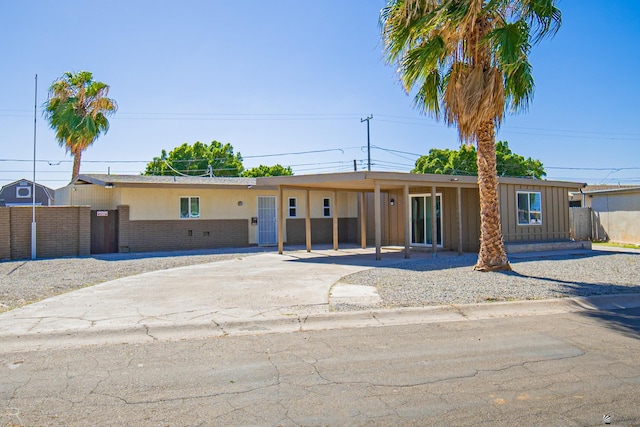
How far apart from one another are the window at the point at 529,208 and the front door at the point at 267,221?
10.6 meters

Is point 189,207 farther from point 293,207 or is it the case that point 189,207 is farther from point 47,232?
point 47,232

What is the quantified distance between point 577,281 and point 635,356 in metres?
5.77

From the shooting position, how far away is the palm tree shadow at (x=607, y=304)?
726 cm

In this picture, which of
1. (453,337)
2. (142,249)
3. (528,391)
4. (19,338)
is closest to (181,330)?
(19,338)

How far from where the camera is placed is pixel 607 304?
898 centimetres

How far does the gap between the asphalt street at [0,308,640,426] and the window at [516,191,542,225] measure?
1295 centimetres

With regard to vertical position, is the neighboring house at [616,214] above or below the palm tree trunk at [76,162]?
Answer: below

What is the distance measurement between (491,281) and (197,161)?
40816 millimetres

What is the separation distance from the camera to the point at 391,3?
40.4 feet

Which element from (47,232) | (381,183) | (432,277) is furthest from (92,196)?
(432,277)

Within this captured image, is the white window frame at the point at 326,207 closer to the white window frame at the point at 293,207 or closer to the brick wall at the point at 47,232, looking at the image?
the white window frame at the point at 293,207

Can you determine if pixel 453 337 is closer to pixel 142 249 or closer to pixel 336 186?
pixel 336 186

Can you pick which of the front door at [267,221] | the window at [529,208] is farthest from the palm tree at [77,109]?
the window at [529,208]

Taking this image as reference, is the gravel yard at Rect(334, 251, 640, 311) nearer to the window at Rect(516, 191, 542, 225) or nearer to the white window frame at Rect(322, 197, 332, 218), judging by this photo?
the window at Rect(516, 191, 542, 225)
